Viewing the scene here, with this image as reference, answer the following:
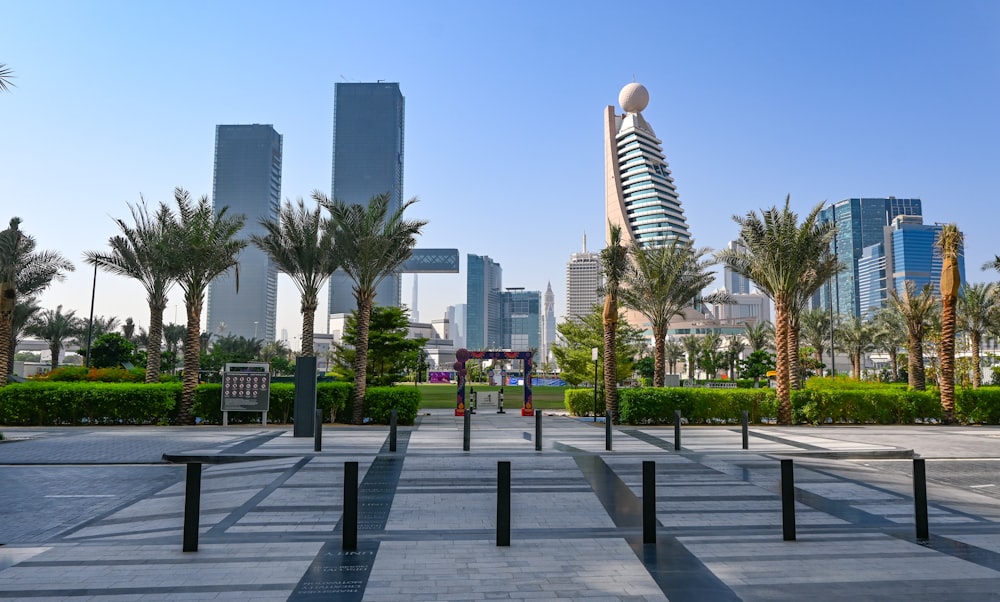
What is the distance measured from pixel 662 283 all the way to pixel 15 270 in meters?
25.5

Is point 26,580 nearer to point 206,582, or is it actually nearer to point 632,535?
point 206,582

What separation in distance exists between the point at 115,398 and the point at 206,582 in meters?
19.7

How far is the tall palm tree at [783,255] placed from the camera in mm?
24266

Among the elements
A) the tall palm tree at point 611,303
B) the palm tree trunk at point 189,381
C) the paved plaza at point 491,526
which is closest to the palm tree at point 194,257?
the palm tree trunk at point 189,381

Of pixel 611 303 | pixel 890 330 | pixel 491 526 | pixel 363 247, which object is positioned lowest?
pixel 491 526

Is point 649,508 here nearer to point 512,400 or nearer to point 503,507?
point 503,507

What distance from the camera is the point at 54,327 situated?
181ft

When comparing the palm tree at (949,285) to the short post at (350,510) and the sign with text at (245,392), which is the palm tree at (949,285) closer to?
the sign with text at (245,392)

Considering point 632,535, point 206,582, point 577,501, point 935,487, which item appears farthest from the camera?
point 935,487

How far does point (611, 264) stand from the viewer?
969 inches

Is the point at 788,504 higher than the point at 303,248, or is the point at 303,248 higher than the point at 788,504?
the point at 303,248

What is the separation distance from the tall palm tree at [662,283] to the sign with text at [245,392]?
15.6m

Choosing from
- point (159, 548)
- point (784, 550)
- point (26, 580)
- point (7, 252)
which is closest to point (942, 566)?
point (784, 550)

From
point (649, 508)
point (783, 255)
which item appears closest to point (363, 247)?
point (783, 255)
